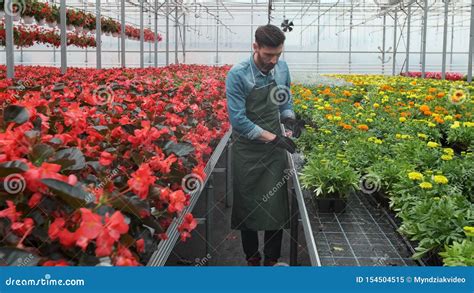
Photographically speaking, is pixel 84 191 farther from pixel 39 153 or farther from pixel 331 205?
pixel 331 205

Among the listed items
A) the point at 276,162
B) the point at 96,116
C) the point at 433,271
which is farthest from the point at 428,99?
the point at 433,271

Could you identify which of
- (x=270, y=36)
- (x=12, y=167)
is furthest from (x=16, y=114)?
(x=270, y=36)

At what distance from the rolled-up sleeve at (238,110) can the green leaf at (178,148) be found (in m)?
1.20

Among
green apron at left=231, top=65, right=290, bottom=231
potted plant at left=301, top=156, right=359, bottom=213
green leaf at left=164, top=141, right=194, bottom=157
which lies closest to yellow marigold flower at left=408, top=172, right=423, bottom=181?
potted plant at left=301, top=156, right=359, bottom=213

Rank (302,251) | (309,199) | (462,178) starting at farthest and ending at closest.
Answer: (302,251)
(309,199)
(462,178)

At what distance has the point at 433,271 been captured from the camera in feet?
4.51

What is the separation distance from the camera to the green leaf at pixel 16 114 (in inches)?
66.6

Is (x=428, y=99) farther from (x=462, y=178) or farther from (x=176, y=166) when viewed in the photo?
(x=176, y=166)

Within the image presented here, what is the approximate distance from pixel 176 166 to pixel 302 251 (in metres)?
2.46

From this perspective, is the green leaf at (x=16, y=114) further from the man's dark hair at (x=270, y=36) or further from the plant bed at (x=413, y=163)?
the man's dark hair at (x=270, y=36)

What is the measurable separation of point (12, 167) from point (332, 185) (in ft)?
6.56

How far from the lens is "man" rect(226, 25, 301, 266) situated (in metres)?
3.36

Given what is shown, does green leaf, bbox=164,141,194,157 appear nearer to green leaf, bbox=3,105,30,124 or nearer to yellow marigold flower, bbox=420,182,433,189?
green leaf, bbox=3,105,30,124

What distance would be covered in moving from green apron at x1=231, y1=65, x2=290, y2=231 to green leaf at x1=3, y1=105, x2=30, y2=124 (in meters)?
1.91
